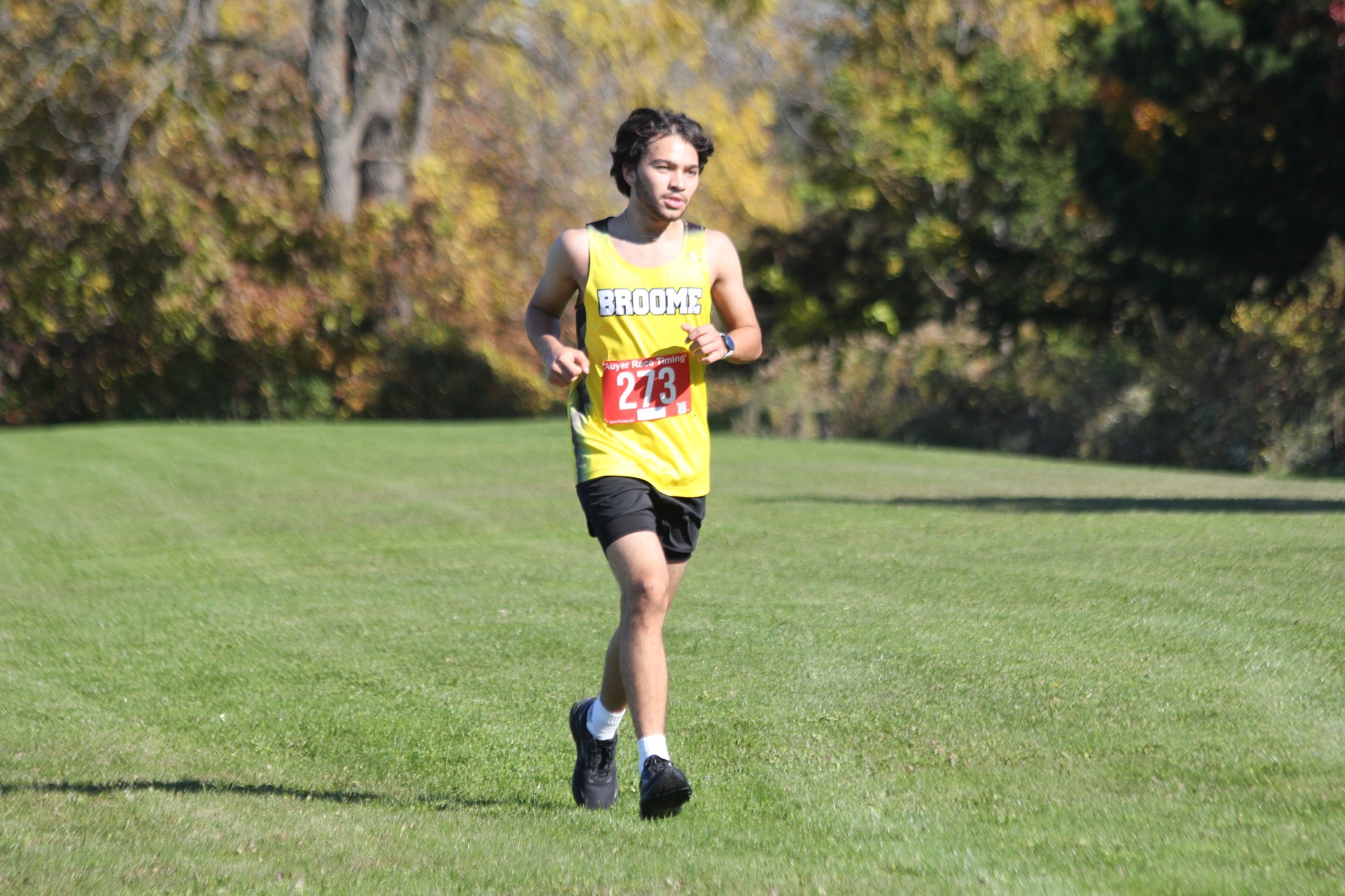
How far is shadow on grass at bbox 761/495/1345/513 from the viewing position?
1296 centimetres

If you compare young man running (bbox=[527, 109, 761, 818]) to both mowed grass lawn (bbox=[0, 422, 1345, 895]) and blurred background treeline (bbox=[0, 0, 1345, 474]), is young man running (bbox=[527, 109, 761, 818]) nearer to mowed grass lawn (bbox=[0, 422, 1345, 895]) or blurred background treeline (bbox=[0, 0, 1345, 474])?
mowed grass lawn (bbox=[0, 422, 1345, 895])

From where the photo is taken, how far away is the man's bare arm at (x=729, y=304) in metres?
5.30

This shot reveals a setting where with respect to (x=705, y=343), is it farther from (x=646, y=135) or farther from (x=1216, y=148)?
(x=1216, y=148)

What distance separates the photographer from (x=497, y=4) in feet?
90.5

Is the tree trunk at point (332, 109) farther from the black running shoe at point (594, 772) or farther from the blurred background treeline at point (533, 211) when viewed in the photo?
the black running shoe at point (594, 772)

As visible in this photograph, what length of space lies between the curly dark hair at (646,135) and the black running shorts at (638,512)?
38.0 inches

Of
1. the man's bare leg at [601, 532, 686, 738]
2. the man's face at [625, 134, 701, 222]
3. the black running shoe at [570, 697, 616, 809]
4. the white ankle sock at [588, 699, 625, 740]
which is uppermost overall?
the man's face at [625, 134, 701, 222]

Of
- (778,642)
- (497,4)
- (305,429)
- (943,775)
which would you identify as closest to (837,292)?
(497,4)

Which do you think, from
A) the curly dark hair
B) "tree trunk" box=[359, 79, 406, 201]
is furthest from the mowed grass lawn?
"tree trunk" box=[359, 79, 406, 201]

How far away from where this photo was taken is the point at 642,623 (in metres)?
5.20

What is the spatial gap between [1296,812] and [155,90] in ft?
78.8

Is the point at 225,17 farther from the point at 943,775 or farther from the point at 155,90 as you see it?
the point at 943,775

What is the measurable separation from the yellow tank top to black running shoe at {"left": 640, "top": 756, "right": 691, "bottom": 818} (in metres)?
0.88

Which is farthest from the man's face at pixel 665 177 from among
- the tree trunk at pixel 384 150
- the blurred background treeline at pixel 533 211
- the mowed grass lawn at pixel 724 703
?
the tree trunk at pixel 384 150
